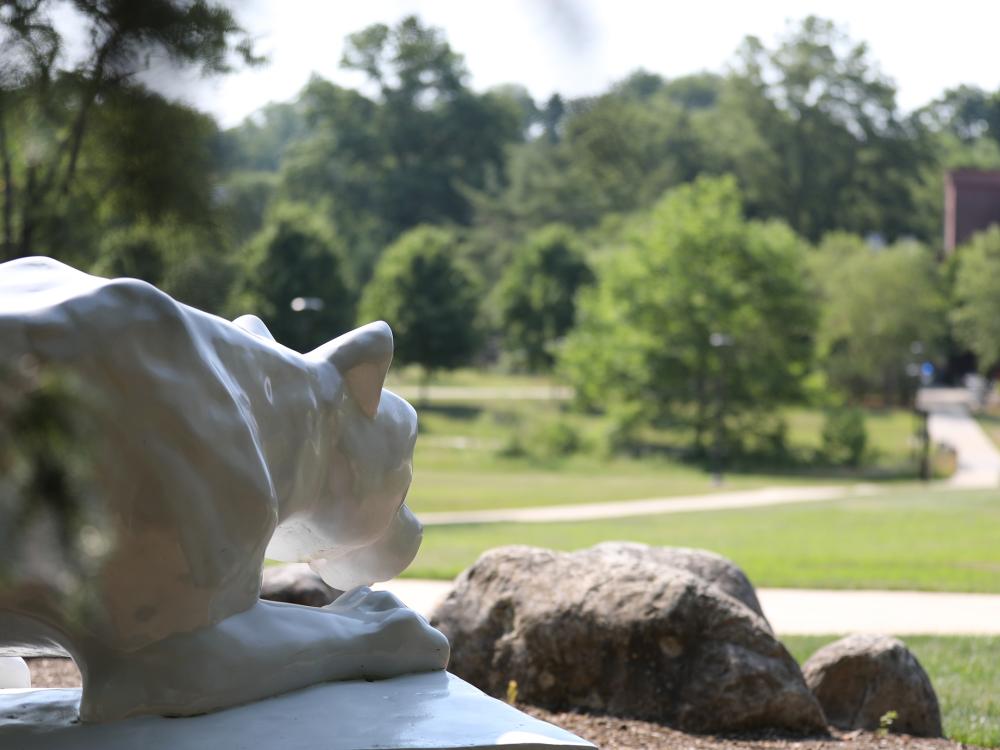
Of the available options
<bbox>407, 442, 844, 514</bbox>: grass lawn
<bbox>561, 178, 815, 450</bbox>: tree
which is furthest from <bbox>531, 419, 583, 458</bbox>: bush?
<bbox>561, 178, 815, 450</bbox>: tree

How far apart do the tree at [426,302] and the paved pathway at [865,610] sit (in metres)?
42.8

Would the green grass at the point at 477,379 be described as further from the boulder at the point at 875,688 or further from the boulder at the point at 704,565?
the boulder at the point at 875,688

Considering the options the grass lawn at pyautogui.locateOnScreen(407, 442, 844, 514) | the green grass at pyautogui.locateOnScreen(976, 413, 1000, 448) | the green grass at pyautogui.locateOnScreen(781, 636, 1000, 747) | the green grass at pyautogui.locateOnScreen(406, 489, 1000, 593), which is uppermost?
the green grass at pyautogui.locateOnScreen(781, 636, 1000, 747)

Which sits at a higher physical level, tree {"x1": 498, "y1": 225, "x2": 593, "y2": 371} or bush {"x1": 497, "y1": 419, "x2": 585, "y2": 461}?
tree {"x1": 498, "y1": 225, "x2": 593, "y2": 371}

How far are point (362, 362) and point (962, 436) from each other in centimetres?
4731

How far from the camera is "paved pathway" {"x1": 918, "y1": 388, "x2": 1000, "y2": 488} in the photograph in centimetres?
3769

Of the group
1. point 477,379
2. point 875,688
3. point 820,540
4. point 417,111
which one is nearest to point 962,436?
point 477,379

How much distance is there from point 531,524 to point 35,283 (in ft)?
58.2

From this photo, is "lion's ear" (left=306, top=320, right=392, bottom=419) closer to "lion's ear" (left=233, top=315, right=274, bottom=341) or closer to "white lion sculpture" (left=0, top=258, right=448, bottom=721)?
"white lion sculpture" (left=0, top=258, right=448, bottom=721)

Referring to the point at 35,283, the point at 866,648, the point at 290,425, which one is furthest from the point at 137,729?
the point at 866,648

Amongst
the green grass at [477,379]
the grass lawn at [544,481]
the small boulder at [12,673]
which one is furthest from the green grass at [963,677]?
the green grass at [477,379]

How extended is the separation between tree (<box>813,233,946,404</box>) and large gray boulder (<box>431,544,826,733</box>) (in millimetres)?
53161

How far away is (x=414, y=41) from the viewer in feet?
3.81

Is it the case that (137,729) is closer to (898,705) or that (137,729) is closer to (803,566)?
(898,705)
